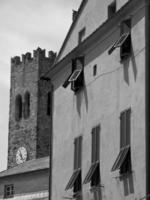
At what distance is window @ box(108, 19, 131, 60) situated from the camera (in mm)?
29719

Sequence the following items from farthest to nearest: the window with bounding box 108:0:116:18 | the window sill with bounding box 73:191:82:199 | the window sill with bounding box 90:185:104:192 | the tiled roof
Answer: the tiled roof < the window sill with bounding box 73:191:82:199 < the window with bounding box 108:0:116:18 < the window sill with bounding box 90:185:104:192

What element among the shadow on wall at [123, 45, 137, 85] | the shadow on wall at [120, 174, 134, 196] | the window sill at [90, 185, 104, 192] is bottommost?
the shadow on wall at [120, 174, 134, 196]

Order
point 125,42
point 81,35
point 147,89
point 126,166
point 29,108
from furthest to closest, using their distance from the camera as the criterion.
Result: point 29,108 → point 81,35 → point 125,42 → point 126,166 → point 147,89

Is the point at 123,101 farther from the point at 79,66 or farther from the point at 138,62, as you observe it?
the point at 79,66

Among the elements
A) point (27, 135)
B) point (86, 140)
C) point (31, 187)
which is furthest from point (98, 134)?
point (27, 135)

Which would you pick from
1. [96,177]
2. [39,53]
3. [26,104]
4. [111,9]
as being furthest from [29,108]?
[96,177]

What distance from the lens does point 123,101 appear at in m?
29.9

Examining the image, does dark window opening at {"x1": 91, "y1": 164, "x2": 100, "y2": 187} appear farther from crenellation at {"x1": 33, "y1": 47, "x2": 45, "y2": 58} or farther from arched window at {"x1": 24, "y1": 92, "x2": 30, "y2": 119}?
crenellation at {"x1": 33, "y1": 47, "x2": 45, "y2": 58}

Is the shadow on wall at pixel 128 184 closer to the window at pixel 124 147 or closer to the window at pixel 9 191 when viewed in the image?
the window at pixel 124 147

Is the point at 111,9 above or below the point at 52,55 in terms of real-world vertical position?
below

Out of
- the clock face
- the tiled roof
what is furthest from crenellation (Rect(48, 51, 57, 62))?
the tiled roof

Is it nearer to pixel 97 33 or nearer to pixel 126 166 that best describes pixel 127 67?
pixel 97 33

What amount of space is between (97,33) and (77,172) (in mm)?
4898

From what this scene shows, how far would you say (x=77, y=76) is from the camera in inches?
1336
